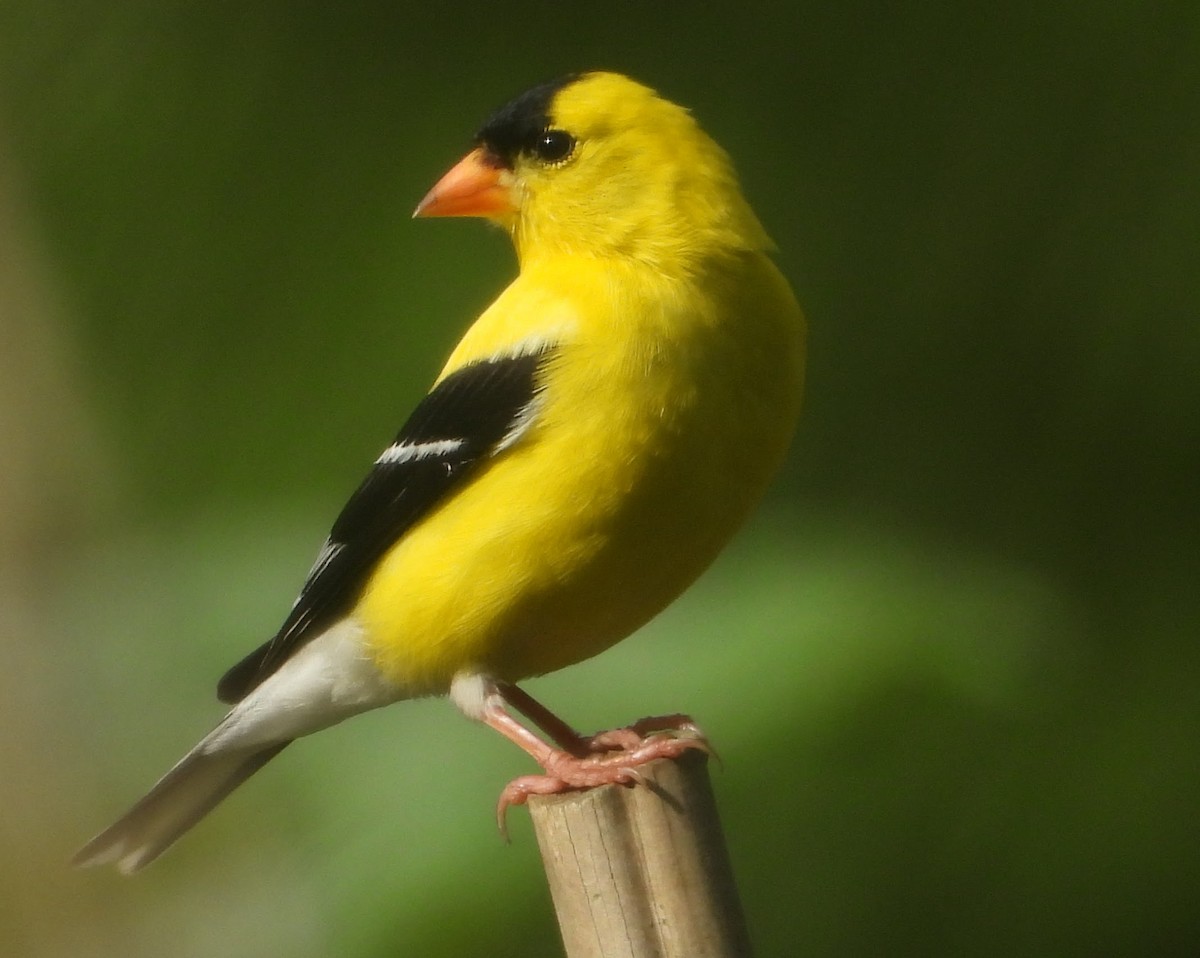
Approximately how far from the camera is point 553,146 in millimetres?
2068

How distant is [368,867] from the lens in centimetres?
237

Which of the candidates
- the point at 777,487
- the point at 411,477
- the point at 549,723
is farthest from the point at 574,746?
the point at 777,487

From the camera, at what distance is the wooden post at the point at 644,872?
1470 mm

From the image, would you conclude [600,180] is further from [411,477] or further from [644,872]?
[644,872]

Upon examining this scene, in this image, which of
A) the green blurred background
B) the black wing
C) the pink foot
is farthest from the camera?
the green blurred background

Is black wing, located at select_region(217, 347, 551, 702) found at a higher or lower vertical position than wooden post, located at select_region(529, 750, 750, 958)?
higher

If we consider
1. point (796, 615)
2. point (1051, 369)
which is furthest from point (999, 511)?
point (796, 615)

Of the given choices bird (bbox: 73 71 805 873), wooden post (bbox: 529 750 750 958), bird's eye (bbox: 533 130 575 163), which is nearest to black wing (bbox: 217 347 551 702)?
bird (bbox: 73 71 805 873)

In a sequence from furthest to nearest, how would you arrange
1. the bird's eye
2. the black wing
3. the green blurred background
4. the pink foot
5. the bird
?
the green blurred background, the bird's eye, the black wing, the bird, the pink foot

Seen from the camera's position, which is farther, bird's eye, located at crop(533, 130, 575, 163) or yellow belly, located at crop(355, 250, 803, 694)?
bird's eye, located at crop(533, 130, 575, 163)

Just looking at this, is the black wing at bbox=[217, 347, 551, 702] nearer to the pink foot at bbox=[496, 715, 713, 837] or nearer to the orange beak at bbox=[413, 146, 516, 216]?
the orange beak at bbox=[413, 146, 516, 216]

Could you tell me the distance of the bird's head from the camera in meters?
1.93

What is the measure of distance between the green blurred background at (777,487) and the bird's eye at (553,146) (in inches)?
20.8

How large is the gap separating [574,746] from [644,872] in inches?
26.6
